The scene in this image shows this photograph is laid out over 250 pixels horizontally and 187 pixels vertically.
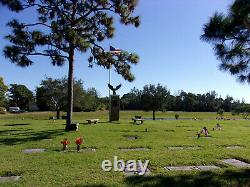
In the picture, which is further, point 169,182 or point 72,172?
point 72,172

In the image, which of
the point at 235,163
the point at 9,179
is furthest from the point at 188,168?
the point at 9,179

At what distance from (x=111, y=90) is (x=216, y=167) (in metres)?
24.9

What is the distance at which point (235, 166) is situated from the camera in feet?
28.7

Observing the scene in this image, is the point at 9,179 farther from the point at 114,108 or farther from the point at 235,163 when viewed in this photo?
the point at 114,108

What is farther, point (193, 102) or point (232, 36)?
point (193, 102)

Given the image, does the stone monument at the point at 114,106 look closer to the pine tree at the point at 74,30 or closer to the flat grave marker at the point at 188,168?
the pine tree at the point at 74,30

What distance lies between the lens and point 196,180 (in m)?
7.18

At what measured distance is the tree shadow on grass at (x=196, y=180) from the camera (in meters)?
6.88

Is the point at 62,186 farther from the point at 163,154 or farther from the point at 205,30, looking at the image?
the point at 205,30

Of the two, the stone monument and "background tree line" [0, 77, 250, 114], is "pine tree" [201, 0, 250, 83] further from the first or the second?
"background tree line" [0, 77, 250, 114]

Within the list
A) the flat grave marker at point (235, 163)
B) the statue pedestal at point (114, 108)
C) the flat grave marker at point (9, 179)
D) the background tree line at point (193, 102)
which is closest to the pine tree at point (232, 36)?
the flat grave marker at point (235, 163)

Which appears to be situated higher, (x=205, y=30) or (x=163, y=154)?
(x=205, y=30)

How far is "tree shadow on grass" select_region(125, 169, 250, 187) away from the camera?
688 centimetres

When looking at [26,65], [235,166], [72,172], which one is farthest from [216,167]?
[26,65]
